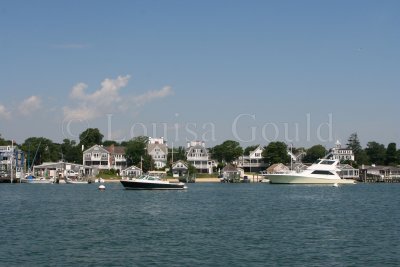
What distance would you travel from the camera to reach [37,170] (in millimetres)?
148250

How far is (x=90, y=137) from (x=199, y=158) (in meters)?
41.8

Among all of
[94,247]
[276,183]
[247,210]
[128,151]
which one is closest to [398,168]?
[276,183]

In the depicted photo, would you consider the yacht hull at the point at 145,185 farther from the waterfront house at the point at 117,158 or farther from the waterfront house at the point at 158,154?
the waterfront house at the point at 117,158

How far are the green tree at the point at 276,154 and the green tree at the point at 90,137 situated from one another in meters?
54.8

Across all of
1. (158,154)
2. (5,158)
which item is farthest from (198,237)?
(158,154)

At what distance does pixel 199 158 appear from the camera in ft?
535

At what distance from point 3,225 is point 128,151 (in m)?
114

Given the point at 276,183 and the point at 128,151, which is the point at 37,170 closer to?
the point at 128,151

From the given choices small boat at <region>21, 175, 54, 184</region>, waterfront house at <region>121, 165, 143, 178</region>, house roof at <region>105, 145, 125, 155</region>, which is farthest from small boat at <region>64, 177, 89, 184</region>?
house roof at <region>105, 145, 125, 155</region>

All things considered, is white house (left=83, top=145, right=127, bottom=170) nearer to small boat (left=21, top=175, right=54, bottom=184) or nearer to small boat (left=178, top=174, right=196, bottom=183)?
small boat (left=21, top=175, right=54, bottom=184)

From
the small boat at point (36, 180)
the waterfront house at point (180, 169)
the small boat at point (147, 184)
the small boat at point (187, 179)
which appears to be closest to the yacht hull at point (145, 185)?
the small boat at point (147, 184)

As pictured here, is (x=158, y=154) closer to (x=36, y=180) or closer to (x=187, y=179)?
(x=187, y=179)

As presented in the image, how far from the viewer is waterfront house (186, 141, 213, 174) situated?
6407 inches

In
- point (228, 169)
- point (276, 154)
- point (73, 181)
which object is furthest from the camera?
point (276, 154)
